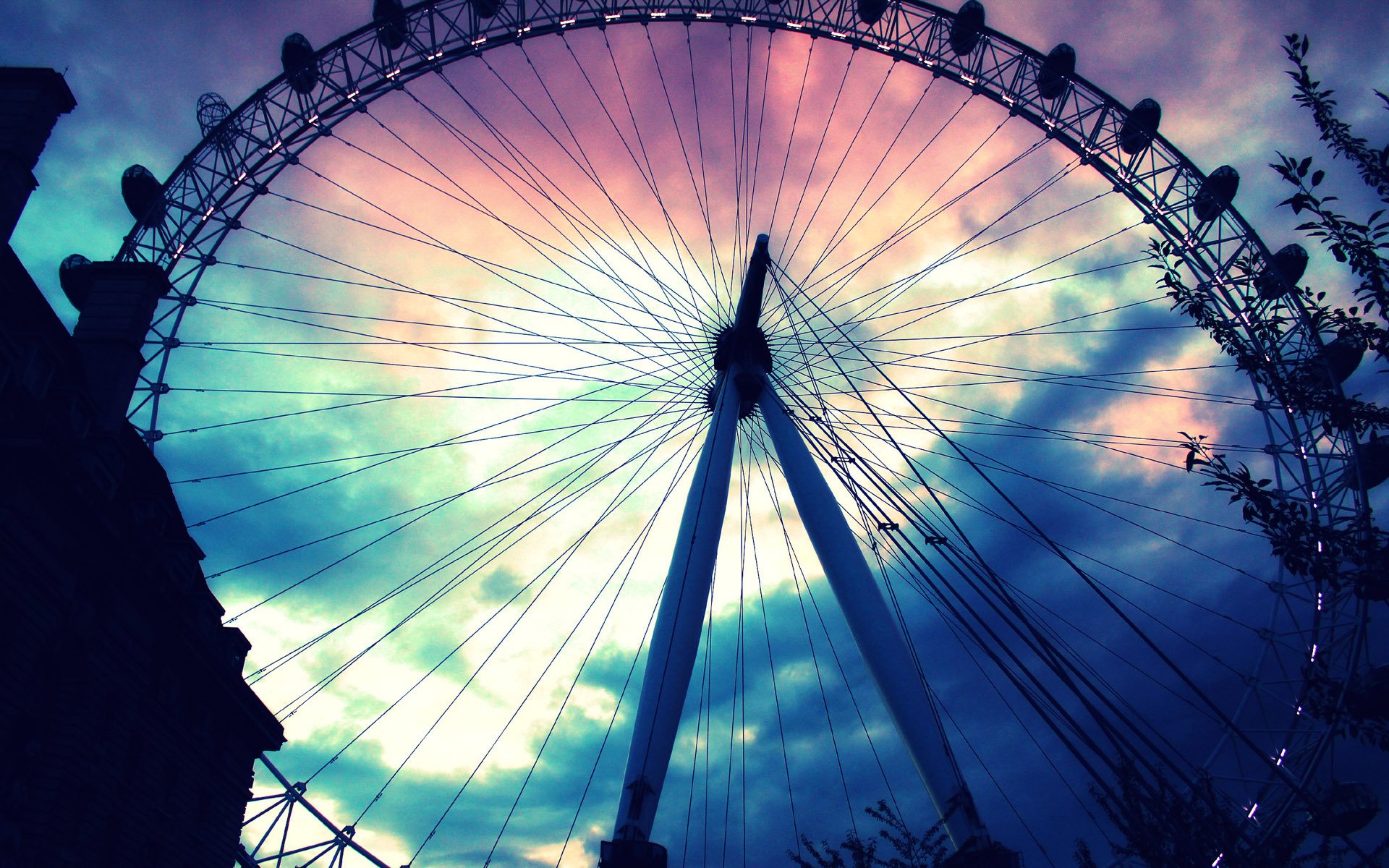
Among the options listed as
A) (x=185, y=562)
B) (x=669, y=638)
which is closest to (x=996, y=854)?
(x=669, y=638)

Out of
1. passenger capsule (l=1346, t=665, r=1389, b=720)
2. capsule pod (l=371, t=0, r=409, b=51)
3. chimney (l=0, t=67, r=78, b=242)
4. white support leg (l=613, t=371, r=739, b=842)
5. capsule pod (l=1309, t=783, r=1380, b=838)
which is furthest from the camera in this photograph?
capsule pod (l=371, t=0, r=409, b=51)

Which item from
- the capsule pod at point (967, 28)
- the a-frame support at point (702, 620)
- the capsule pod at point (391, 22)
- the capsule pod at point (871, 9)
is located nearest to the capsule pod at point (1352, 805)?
the a-frame support at point (702, 620)

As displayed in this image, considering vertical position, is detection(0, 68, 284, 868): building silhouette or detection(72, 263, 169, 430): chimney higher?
detection(72, 263, 169, 430): chimney

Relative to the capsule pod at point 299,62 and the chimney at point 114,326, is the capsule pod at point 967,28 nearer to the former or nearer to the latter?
the capsule pod at point 299,62

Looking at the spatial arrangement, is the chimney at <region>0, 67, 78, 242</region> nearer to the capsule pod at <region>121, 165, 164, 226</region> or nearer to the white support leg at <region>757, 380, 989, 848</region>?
the capsule pod at <region>121, 165, 164, 226</region>

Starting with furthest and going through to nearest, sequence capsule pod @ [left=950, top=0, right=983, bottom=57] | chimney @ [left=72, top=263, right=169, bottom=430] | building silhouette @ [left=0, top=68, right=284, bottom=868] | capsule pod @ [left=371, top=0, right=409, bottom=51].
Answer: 1. capsule pod @ [left=950, top=0, right=983, bottom=57]
2. capsule pod @ [left=371, top=0, right=409, bottom=51]
3. chimney @ [left=72, top=263, right=169, bottom=430]
4. building silhouette @ [left=0, top=68, right=284, bottom=868]

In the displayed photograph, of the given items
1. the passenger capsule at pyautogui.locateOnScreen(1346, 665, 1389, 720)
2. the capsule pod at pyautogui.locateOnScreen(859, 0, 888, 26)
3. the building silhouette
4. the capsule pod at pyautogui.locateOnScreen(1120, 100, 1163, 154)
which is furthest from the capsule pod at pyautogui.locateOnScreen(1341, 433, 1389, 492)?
the building silhouette

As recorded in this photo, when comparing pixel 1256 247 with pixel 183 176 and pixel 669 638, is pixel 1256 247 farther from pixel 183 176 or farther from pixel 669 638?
pixel 183 176
